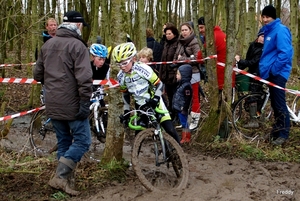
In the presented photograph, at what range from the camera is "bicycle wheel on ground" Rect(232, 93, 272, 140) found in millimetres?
7758

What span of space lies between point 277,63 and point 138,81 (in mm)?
2775

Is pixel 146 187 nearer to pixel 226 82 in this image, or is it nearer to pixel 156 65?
pixel 226 82

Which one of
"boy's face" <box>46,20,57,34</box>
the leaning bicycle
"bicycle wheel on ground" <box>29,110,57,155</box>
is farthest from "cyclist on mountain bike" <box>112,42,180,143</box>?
"boy's face" <box>46,20,57,34</box>

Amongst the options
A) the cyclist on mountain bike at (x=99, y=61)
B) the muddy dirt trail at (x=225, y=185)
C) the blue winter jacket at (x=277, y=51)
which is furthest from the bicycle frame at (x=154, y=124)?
the blue winter jacket at (x=277, y=51)

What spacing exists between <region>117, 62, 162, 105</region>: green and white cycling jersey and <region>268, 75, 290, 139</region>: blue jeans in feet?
8.73

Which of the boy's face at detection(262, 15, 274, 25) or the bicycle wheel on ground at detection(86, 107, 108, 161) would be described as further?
the bicycle wheel on ground at detection(86, 107, 108, 161)

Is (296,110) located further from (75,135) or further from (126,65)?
(75,135)

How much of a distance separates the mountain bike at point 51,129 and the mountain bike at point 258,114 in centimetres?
245

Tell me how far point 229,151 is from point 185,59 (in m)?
2.30

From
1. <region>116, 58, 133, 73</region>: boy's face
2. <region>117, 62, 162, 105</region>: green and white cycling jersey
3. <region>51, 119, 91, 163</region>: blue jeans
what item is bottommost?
<region>51, 119, 91, 163</region>: blue jeans

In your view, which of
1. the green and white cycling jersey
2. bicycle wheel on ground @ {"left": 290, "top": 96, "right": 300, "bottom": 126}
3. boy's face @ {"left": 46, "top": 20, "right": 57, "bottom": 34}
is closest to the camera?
the green and white cycling jersey

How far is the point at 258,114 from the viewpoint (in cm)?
804

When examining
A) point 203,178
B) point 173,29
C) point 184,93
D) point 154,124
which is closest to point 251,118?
point 184,93

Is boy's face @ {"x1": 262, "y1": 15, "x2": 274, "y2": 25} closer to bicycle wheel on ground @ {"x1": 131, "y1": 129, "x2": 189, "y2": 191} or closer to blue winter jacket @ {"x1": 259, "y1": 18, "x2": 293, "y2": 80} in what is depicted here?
blue winter jacket @ {"x1": 259, "y1": 18, "x2": 293, "y2": 80}
